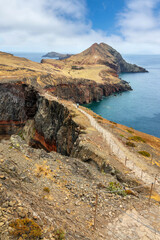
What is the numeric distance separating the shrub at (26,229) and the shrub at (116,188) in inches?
402

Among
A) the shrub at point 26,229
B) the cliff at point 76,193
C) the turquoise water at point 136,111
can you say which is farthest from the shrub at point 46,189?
the turquoise water at point 136,111

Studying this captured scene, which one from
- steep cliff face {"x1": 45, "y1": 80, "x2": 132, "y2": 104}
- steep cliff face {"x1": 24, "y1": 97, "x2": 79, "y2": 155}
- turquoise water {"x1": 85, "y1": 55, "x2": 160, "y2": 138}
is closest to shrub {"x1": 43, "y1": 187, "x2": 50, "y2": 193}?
steep cliff face {"x1": 24, "y1": 97, "x2": 79, "y2": 155}

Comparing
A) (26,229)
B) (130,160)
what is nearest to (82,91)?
(130,160)

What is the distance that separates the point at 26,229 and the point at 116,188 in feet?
39.9

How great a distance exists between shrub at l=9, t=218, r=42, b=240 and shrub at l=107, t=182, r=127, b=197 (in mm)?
10214

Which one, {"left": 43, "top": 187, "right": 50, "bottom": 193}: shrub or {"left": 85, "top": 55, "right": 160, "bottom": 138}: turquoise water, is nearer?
{"left": 43, "top": 187, "right": 50, "bottom": 193}: shrub

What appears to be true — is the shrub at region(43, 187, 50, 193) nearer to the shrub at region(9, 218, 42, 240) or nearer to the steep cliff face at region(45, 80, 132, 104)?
the shrub at region(9, 218, 42, 240)

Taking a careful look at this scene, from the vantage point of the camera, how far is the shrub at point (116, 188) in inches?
707

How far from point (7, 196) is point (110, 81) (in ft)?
557

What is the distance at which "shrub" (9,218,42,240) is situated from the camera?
859 cm

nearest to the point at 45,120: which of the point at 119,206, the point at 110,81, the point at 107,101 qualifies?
the point at 119,206

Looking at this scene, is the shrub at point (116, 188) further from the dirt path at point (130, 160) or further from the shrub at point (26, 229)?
the shrub at point (26, 229)

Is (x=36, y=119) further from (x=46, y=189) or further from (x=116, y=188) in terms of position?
(x=116, y=188)

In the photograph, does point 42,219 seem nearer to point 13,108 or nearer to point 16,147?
point 16,147
